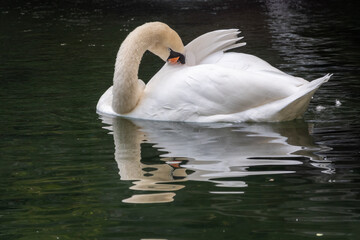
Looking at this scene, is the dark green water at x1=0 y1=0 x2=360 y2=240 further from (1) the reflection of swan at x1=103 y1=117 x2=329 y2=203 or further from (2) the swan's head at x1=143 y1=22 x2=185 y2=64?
(2) the swan's head at x1=143 y1=22 x2=185 y2=64

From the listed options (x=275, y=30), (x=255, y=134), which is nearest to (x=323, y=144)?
(x=255, y=134)

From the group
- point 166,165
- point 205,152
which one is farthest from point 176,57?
point 166,165

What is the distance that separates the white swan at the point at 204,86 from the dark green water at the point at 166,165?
14 centimetres

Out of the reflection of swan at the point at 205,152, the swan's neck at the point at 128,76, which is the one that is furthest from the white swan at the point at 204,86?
the reflection of swan at the point at 205,152

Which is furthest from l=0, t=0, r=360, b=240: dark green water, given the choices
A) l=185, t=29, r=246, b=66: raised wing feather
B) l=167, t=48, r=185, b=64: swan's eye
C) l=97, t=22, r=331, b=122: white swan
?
l=185, t=29, r=246, b=66: raised wing feather

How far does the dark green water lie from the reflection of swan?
0.01 meters

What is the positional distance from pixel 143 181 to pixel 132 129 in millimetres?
2137

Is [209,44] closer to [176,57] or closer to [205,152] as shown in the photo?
[176,57]

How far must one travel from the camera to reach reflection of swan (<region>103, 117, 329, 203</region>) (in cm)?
514

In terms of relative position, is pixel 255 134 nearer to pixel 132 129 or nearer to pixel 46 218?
pixel 132 129

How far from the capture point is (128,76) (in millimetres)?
7500

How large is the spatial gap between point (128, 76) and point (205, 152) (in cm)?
180

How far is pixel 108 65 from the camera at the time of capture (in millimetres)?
11414

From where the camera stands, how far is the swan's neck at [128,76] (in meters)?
7.50
